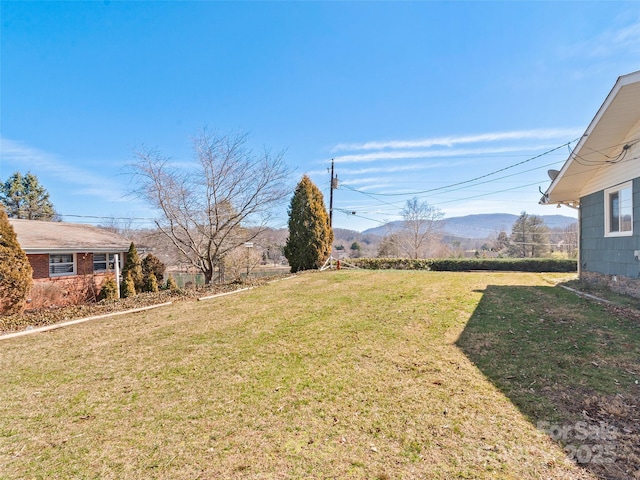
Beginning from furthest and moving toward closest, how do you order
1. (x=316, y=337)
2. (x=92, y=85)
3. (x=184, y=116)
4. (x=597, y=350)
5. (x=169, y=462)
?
1. (x=184, y=116)
2. (x=92, y=85)
3. (x=316, y=337)
4. (x=597, y=350)
5. (x=169, y=462)

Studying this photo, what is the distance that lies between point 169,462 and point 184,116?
1260 centimetres

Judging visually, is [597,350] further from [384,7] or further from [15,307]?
[15,307]

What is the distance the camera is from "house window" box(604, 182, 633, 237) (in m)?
6.69

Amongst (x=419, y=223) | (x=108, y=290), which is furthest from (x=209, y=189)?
(x=419, y=223)

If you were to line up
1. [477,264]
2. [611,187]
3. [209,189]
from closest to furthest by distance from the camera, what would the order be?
1. [611,187]
2. [209,189]
3. [477,264]

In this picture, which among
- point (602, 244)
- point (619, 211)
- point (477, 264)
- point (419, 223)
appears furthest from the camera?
point (419, 223)

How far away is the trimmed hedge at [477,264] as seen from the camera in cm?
1945

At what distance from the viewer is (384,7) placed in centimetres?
785

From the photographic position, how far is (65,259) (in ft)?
45.8

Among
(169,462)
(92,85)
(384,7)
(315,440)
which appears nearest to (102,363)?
(169,462)

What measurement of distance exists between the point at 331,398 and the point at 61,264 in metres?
16.0

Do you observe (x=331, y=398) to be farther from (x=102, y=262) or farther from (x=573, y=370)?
(x=102, y=262)

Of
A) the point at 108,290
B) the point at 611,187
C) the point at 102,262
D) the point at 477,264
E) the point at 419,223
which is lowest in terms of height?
the point at 108,290

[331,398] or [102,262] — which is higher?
[102,262]
